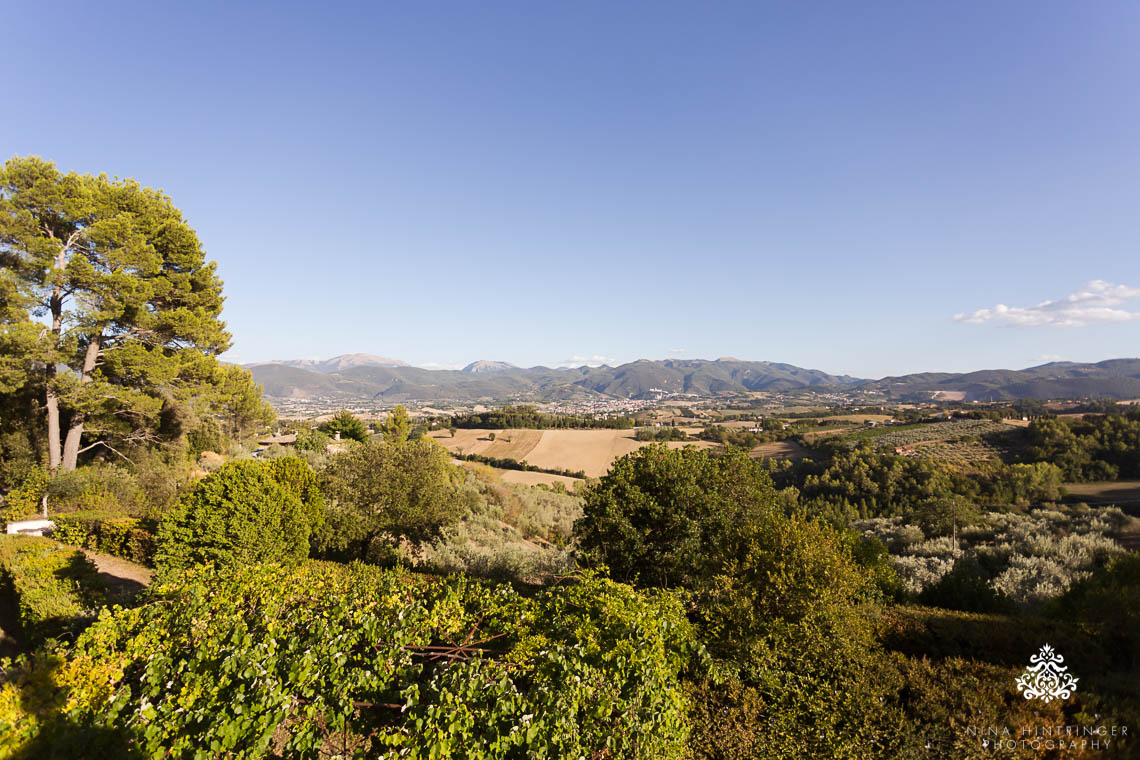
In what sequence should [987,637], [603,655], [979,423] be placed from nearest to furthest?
[603,655] → [987,637] → [979,423]

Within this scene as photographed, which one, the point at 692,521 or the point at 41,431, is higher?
the point at 41,431

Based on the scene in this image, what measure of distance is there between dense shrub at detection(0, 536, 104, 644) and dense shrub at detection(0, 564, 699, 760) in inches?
137

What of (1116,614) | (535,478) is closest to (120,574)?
(1116,614)

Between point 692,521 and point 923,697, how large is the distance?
572cm

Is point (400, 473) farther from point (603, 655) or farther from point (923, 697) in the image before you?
point (923, 697)

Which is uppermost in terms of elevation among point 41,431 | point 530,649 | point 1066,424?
point 41,431

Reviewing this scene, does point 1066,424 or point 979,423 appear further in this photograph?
point 979,423

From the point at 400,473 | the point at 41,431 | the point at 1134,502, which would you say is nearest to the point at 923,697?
the point at 400,473

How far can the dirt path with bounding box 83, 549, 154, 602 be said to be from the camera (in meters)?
12.3

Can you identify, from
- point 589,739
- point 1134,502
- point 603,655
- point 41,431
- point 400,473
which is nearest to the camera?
point 589,739

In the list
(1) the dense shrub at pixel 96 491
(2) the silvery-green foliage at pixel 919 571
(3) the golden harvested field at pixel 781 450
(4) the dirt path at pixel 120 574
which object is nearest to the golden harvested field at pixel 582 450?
(3) the golden harvested field at pixel 781 450

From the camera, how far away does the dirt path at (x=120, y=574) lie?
1230cm

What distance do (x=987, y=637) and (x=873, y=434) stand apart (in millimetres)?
89615

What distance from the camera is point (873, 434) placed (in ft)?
273
